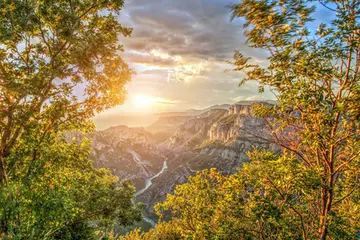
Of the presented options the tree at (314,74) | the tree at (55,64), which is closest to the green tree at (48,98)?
the tree at (55,64)

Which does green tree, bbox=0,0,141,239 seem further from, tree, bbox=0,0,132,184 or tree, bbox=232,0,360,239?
tree, bbox=232,0,360,239

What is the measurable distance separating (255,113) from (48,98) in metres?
11.9

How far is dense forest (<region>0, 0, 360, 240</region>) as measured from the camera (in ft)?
24.5

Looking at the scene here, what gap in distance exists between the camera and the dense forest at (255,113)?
24.5 feet

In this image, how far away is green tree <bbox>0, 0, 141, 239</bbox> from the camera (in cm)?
941

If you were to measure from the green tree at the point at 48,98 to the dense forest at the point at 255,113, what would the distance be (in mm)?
63

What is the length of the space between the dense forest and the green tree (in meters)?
0.06

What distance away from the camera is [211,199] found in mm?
17391

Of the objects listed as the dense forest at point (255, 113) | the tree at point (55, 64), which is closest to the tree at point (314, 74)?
the dense forest at point (255, 113)

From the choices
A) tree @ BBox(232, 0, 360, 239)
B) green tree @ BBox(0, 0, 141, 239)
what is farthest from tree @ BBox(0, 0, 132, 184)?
tree @ BBox(232, 0, 360, 239)

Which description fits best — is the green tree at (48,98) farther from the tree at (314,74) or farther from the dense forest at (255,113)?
the tree at (314,74)

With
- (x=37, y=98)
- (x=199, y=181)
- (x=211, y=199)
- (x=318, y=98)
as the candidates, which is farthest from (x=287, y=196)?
(x=37, y=98)

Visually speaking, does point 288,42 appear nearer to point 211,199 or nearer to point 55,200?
point 55,200

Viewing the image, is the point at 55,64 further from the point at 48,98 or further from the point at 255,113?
the point at 255,113
